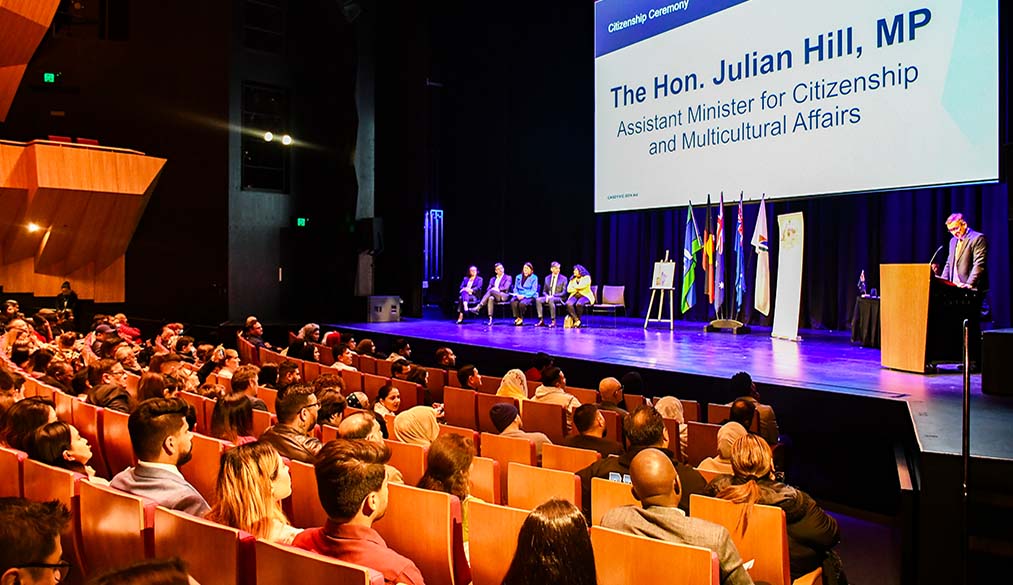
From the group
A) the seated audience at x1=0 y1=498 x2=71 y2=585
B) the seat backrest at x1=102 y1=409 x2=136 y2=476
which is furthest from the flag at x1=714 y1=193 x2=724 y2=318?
the seated audience at x1=0 y1=498 x2=71 y2=585

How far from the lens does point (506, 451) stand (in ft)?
12.8

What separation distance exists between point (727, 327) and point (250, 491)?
931 cm

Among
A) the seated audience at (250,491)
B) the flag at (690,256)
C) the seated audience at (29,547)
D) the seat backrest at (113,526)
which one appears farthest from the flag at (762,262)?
the seated audience at (29,547)

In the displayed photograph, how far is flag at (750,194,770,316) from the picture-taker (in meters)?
10.1

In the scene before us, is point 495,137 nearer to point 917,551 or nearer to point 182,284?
point 182,284

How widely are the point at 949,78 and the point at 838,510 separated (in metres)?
5.30

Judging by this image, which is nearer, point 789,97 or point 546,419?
point 546,419

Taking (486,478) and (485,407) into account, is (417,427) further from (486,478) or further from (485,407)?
(485,407)

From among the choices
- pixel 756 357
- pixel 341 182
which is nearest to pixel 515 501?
pixel 756 357

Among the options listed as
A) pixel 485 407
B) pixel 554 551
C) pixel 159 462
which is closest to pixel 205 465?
pixel 159 462

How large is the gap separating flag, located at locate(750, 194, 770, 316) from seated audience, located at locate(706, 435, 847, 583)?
7.76 m

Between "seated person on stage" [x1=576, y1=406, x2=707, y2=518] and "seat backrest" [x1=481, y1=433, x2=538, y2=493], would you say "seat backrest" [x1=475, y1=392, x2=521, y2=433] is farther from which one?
"seated person on stage" [x1=576, y1=406, x2=707, y2=518]

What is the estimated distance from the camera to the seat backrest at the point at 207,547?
2.01 metres

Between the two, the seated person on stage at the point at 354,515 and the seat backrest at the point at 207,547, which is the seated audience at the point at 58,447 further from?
the seated person on stage at the point at 354,515
